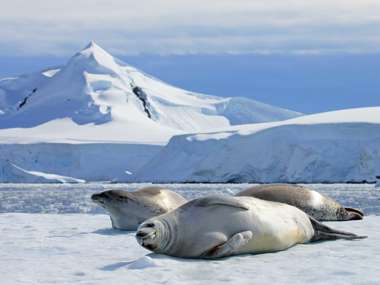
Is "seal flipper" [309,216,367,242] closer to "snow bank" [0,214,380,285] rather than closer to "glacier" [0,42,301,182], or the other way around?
"snow bank" [0,214,380,285]

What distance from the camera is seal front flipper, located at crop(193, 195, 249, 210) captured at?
6.07 metres

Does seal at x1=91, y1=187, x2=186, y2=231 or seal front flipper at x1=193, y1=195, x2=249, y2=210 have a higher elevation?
seal front flipper at x1=193, y1=195, x2=249, y2=210

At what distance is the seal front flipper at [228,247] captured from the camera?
579 cm

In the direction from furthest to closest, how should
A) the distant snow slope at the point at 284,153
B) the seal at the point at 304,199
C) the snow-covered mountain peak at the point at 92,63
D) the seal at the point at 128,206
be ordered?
the snow-covered mountain peak at the point at 92,63 → the distant snow slope at the point at 284,153 → the seal at the point at 304,199 → the seal at the point at 128,206

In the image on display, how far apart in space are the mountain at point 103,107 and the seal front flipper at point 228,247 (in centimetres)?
8217

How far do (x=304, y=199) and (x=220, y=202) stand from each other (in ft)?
11.2

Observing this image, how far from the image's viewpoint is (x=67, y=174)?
267 ft

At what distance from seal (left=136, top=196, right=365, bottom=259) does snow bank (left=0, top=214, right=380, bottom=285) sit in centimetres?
11

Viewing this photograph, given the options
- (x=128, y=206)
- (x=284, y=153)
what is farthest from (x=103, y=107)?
(x=128, y=206)

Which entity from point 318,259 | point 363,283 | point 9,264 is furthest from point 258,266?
point 9,264

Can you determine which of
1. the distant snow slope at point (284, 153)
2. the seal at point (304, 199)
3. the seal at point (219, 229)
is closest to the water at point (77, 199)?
the seal at point (304, 199)

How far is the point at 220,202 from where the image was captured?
6.07 meters

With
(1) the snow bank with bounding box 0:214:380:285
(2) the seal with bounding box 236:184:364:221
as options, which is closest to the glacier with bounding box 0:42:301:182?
(2) the seal with bounding box 236:184:364:221

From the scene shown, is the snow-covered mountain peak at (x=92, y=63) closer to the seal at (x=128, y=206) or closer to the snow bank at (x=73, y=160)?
the snow bank at (x=73, y=160)
